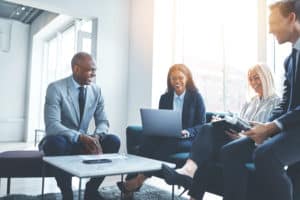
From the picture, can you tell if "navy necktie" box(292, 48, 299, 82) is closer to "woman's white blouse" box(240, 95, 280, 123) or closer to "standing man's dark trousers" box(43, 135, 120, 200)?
"woman's white blouse" box(240, 95, 280, 123)

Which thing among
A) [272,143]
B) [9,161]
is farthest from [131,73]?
[272,143]

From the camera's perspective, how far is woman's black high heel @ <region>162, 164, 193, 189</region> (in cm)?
179

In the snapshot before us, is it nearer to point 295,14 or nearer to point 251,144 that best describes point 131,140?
point 251,144

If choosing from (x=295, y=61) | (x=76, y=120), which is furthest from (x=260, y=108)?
(x=76, y=120)

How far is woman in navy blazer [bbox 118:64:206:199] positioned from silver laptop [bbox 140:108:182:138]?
62mm

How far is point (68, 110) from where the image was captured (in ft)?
8.27

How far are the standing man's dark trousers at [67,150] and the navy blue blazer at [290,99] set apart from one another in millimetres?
1241

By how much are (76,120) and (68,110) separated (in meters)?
0.11

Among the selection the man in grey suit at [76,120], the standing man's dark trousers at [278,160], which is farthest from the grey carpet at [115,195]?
the standing man's dark trousers at [278,160]

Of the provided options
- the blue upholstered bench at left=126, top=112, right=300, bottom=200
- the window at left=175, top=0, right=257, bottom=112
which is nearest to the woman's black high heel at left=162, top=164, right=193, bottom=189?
the blue upholstered bench at left=126, top=112, right=300, bottom=200

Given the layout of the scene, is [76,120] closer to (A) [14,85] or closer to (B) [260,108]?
(B) [260,108]

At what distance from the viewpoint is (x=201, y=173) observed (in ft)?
6.06

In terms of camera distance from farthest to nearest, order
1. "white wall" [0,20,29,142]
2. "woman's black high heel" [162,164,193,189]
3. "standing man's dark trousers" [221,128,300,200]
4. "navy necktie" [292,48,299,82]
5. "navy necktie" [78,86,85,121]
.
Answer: "white wall" [0,20,29,142], "navy necktie" [78,86,85,121], "woman's black high heel" [162,164,193,189], "navy necktie" [292,48,299,82], "standing man's dark trousers" [221,128,300,200]

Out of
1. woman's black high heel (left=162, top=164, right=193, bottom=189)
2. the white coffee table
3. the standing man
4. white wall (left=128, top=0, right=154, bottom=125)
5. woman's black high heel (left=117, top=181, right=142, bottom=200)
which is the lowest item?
woman's black high heel (left=117, top=181, right=142, bottom=200)
